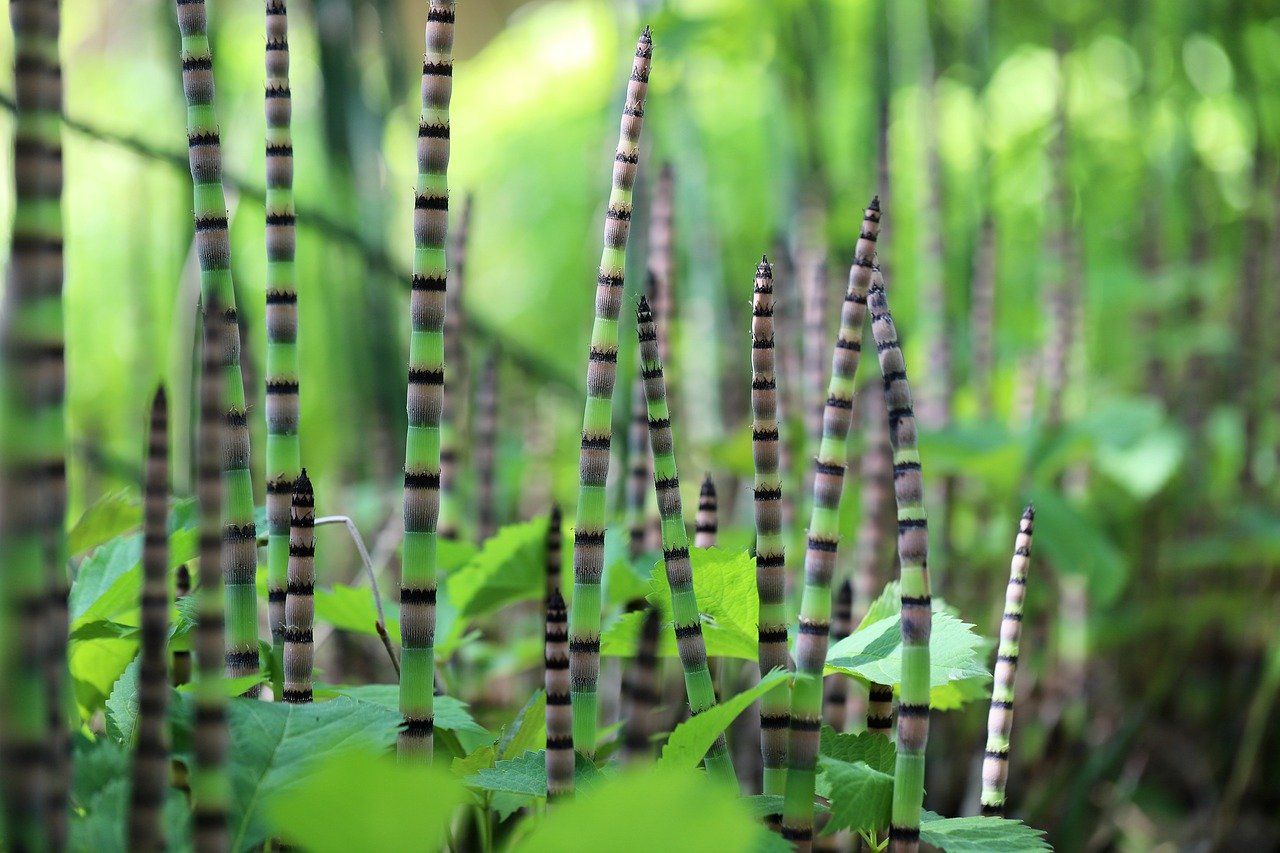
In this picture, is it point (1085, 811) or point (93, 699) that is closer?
point (93, 699)

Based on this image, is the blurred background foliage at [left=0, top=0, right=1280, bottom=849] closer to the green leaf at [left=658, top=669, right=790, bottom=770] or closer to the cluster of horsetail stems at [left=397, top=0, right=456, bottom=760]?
the cluster of horsetail stems at [left=397, top=0, right=456, bottom=760]

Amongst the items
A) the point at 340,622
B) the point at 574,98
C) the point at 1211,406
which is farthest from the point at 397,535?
the point at 574,98

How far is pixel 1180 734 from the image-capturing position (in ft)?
3.37

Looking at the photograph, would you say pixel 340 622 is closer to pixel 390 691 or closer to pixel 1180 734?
pixel 390 691

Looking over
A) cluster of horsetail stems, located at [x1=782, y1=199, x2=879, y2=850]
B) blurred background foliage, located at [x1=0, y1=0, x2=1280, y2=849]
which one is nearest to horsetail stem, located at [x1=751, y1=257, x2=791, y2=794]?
cluster of horsetail stems, located at [x1=782, y1=199, x2=879, y2=850]

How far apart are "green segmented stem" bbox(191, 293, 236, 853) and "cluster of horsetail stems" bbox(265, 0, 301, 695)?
0.15 m

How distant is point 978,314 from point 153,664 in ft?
2.57

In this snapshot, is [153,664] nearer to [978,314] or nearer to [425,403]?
[425,403]

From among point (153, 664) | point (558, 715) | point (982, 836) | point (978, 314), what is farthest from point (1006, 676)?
point (978, 314)

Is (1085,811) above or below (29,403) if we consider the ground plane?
below

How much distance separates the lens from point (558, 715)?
31 centimetres

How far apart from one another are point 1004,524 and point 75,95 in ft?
6.25

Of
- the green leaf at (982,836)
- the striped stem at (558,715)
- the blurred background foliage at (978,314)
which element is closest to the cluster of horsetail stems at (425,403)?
the striped stem at (558,715)

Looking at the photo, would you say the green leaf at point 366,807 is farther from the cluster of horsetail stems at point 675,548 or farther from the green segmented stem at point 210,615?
the cluster of horsetail stems at point 675,548
